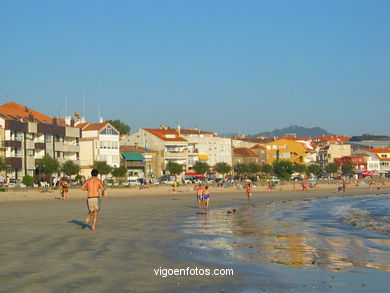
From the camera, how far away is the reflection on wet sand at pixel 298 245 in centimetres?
1318

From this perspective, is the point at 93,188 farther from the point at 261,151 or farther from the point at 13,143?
the point at 261,151

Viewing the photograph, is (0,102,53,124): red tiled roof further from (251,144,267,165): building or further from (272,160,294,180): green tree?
(251,144,267,165): building

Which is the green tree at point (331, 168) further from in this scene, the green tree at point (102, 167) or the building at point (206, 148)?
the green tree at point (102, 167)

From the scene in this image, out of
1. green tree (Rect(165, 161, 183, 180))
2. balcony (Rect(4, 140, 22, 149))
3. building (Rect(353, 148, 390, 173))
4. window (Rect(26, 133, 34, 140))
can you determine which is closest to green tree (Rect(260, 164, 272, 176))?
green tree (Rect(165, 161, 183, 180))

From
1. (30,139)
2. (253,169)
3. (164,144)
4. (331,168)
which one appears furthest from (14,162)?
(331,168)

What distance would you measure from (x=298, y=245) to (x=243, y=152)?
12564cm

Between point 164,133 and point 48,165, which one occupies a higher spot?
point 164,133

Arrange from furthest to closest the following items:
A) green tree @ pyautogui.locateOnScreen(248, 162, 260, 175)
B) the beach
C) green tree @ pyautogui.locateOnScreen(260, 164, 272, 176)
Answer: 1. green tree @ pyautogui.locateOnScreen(260, 164, 272, 176)
2. green tree @ pyautogui.locateOnScreen(248, 162, 260, 175)
3. the beach

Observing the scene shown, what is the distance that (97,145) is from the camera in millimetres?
96500

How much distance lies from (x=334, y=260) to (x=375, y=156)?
541 feet

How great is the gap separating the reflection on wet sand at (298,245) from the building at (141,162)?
→ 272ft

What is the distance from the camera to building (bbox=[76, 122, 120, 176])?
96.3 metres

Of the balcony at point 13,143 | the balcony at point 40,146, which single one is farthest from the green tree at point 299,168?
the balcony at point 13,143

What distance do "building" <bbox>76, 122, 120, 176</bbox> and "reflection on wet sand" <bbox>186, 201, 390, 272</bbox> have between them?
2927 inches
